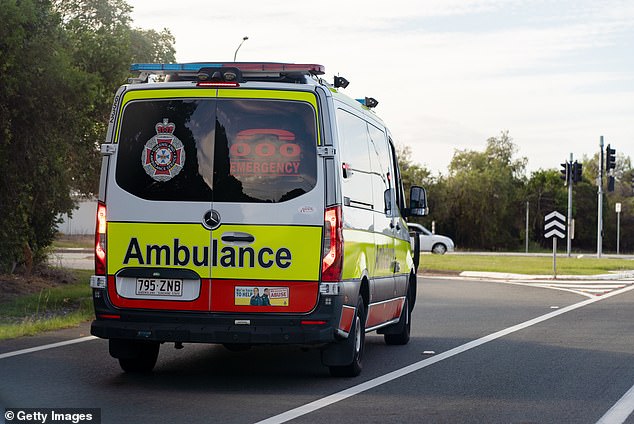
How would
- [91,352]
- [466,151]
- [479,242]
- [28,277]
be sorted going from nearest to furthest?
[91,352]
[28,277]
[479,242]
[466,151]

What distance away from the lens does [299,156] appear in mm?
9930

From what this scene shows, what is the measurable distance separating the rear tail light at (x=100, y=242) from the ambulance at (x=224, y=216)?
1 cm

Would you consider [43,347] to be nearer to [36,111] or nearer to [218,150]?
[218,150]

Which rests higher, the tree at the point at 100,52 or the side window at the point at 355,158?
the tree at the point at 100,52

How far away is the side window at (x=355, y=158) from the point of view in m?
10.4

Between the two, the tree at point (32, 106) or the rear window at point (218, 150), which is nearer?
the rear window at point (218, 150)

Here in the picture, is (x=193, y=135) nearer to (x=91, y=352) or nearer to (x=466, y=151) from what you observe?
(x=91, y=352)

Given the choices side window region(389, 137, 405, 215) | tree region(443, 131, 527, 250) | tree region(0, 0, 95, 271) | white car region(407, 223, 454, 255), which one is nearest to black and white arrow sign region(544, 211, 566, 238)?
tree region(0, 0, 95, 271)

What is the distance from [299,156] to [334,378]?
2206mm

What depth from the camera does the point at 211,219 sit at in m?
9.88

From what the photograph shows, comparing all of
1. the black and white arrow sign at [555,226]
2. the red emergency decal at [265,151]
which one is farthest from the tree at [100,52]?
the black and white arrow sign at [555,226]

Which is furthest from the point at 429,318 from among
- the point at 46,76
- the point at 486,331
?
the point at 46,76

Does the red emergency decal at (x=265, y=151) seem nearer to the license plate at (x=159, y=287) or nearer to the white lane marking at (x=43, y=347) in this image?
the license plate at (x=159, y=287)

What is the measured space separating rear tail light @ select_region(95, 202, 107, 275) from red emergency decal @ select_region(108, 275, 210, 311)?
0.12m
